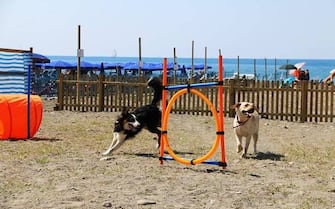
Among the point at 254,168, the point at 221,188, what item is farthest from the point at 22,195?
the point at 254,168

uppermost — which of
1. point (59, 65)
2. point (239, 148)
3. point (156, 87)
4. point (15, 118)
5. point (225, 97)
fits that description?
point (59, 65)

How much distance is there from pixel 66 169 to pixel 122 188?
1597 mm

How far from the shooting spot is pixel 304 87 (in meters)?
17.5

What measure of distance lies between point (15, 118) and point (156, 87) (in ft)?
11.5

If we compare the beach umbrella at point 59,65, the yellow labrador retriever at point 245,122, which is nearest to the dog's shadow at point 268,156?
the yellow labrador retriever at point 245,122

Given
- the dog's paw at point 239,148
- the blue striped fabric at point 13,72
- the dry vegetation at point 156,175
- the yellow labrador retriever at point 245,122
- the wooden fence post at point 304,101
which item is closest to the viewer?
the dry vegetation at point 156,175

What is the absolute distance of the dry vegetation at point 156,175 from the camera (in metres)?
6.37

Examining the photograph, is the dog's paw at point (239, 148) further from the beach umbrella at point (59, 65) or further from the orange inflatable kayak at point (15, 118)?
the beach umbrella at point (59, 65)

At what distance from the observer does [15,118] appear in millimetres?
11938

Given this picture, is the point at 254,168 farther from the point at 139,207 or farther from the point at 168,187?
the point at 139,207

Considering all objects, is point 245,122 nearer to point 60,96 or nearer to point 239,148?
point 239,148

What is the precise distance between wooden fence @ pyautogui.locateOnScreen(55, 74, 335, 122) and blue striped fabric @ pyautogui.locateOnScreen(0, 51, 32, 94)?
7.23 ft

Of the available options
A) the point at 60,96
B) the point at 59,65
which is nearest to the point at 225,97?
the point at 60,96

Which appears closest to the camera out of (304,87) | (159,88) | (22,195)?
(22,195)
